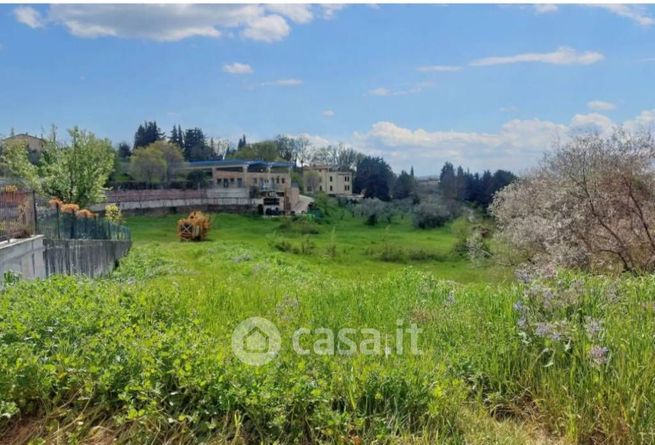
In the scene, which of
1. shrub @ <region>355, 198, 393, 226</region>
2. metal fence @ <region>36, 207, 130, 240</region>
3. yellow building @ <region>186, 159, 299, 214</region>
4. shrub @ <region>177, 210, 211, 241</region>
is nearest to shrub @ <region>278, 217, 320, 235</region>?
yellow building @ <region>186, 159, 299, 214</region>

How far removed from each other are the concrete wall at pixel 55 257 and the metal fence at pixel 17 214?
6.3 inches

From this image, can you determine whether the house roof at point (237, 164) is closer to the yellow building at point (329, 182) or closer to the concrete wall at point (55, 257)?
the yellow building at point (329, 182)

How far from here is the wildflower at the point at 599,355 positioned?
245 centimetres

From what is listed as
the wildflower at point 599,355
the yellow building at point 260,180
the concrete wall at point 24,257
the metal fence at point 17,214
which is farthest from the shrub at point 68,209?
the yellow building at point 260,180

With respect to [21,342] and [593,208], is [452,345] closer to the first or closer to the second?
[21,342]

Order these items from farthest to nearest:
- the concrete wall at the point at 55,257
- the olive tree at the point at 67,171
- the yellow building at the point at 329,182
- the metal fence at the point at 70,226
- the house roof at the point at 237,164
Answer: the yellow building at the point at 329,182 → the house roof at the point at 237,164 → the olive tree at the point at 67,171 → the metal fence at the point at 70,226 → the concrete wall at the point at 55,257

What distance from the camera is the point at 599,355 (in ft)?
8.12

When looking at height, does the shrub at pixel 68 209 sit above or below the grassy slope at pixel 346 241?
above

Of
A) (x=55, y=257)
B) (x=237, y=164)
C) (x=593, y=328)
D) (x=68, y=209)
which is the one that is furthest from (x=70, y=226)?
(x=237, y=164)

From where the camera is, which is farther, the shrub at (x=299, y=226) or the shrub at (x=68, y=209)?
the shrub at (x=299, y=226)

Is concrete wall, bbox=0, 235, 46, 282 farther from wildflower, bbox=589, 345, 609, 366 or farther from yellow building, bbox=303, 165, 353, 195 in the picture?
yellow building, bbox=303, 165, 353, 195

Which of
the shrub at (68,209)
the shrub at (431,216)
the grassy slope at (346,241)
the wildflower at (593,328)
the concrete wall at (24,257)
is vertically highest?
the shrub at (68,209)

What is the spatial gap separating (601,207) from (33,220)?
28.9 ft

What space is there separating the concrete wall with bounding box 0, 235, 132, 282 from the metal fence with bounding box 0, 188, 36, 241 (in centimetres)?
16
